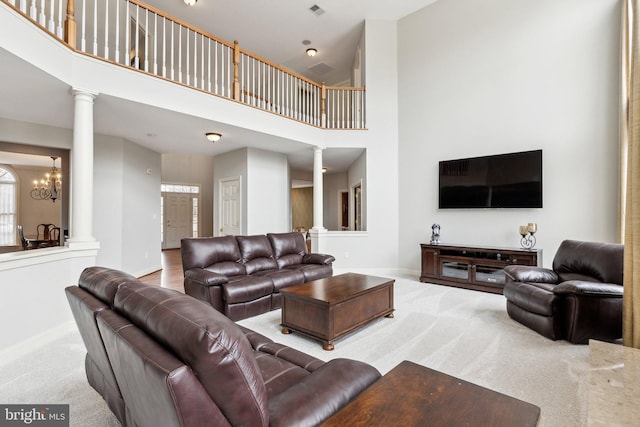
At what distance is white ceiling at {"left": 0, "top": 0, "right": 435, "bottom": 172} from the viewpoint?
11.3 ft

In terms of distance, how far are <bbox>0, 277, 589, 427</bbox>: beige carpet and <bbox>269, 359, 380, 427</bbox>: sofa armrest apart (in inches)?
43.2

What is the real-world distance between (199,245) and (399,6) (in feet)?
18.7

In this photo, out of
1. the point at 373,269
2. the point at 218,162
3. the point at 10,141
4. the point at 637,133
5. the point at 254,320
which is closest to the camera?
the point at 637,133

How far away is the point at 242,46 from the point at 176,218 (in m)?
6.35

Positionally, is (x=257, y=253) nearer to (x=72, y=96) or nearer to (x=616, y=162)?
(x=72, y=96)

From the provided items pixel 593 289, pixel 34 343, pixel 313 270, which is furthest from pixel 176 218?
pixel 593 289

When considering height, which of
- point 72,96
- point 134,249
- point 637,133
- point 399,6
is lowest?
point 134,249

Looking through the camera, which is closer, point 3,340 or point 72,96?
point 3,340

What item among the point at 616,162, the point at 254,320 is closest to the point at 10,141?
the point at 254,320

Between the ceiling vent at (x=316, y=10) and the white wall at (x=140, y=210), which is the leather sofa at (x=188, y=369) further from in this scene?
the ceiling vent at (x=316, y=10)

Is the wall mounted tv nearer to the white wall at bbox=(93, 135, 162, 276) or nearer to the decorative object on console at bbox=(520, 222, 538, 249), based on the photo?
the decorative object on console at bbox=(520, 222, 538, 249)

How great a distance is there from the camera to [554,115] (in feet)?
A: 14.4

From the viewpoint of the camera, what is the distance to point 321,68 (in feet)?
26.7

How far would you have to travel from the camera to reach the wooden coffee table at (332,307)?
269cm
